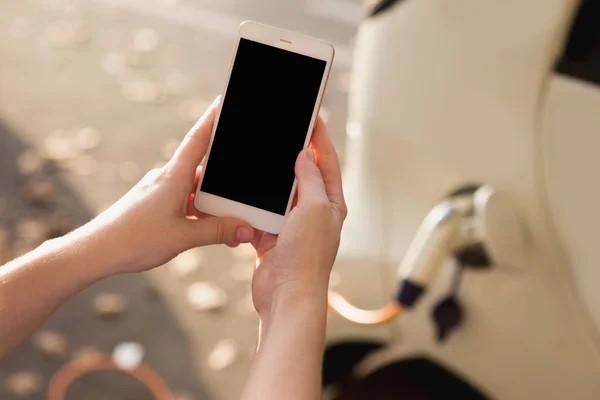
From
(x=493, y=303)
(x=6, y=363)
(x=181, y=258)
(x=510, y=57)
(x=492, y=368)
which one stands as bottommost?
(x=6, y=363)

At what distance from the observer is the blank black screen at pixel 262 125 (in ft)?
2.87

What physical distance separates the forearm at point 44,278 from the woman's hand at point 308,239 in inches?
9.3

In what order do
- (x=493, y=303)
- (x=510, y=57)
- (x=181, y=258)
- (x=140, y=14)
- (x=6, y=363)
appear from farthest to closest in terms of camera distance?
(x=140, y=14), (x=181, y=258), (x=6, y=363), (x=493, y=303), (x=510, y=57)

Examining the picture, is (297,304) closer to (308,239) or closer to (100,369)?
(308,239)

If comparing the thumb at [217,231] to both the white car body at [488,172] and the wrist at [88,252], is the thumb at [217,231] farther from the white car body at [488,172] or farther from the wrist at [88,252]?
the white car body at [488,172]

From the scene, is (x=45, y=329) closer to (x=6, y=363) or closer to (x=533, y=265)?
(x=6, y=363)

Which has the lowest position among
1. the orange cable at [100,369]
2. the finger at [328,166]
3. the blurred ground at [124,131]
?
the orange cable at [100,369]

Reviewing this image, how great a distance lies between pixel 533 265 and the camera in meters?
0.88

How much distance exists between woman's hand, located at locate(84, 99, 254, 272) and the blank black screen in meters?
0.03

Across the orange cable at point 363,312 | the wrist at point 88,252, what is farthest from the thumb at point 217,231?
the orange cable at point 363,312

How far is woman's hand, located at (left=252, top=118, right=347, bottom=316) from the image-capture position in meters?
0.75

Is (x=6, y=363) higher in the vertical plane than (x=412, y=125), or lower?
lower

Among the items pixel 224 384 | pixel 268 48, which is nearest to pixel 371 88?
pixel 268 48

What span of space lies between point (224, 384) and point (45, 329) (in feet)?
1.75
